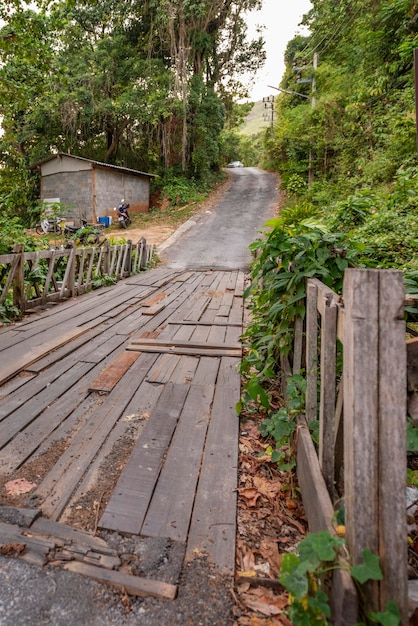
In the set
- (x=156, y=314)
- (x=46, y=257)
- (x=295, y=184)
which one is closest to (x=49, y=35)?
(x=46, y=257)

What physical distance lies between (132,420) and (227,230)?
14.4 m

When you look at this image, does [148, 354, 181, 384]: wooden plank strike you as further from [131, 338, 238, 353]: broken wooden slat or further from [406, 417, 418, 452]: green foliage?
[406, 417, 418, 452]: green foliage

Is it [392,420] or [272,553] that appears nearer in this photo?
[392,420]

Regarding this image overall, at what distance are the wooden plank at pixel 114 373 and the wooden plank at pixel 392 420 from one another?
2265mm

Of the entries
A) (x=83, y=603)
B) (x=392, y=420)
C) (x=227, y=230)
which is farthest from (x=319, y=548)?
(x=227, y=230)

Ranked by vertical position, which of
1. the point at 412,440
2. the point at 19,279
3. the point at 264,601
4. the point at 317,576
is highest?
the point at 19,279

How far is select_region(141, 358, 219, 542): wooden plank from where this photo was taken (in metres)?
1.62

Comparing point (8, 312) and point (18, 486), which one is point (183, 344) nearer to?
point (18, 486)

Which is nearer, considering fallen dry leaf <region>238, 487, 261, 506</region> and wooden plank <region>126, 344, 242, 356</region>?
fallen dry leaf <region>238, 487, 261, 506</region>

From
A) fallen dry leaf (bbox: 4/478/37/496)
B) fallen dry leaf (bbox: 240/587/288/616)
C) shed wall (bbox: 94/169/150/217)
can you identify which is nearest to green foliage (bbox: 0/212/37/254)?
fallen dry leaf (bbox: 4/478/37/496)

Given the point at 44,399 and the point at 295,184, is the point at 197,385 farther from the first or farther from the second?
the point at 295,184

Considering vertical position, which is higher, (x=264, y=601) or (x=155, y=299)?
(x=155, y=299)

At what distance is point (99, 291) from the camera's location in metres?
7.20

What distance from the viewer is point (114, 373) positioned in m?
3.26
